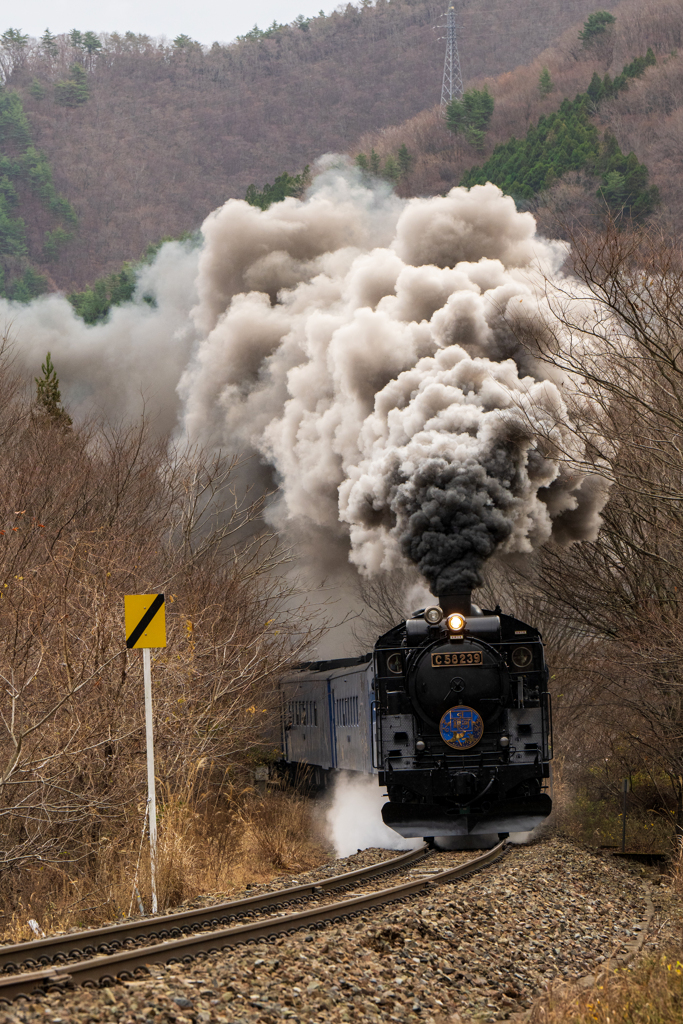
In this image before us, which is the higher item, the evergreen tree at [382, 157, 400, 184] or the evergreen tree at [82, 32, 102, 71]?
the evergreen tree at [82, 32, 102, 71]

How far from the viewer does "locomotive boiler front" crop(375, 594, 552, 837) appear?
11.4m

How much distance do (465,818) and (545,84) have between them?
65292mm

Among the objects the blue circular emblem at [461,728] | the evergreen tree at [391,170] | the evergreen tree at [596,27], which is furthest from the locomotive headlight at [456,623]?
the evergreen tree at [596,27]

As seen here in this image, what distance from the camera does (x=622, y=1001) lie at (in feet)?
18.7

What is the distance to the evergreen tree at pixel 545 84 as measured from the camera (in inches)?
2702

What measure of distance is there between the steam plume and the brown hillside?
68.9 ft

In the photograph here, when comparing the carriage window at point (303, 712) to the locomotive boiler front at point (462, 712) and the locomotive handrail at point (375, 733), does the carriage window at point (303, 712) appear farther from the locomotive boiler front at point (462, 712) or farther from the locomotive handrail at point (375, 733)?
the locomotive boiler front at point (462, 712)

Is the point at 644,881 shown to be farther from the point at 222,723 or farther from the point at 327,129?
the point at 327,129

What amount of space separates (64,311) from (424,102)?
51645mm

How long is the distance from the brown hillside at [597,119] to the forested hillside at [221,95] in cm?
1069

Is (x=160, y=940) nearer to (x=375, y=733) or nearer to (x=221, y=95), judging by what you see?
(x=375, y=733)

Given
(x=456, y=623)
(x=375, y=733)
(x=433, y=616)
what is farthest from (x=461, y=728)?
(x=433, y=616)

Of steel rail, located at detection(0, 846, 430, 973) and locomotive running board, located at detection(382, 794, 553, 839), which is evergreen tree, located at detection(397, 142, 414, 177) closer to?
locomotive running board, located at detection(382, 794, 553, 839)

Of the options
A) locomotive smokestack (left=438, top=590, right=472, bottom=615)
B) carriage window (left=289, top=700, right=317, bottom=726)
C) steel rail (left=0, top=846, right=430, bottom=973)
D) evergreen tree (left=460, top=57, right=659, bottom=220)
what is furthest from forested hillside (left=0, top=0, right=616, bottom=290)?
steel rail (left=0, top=846, right=430, bottom=973)
